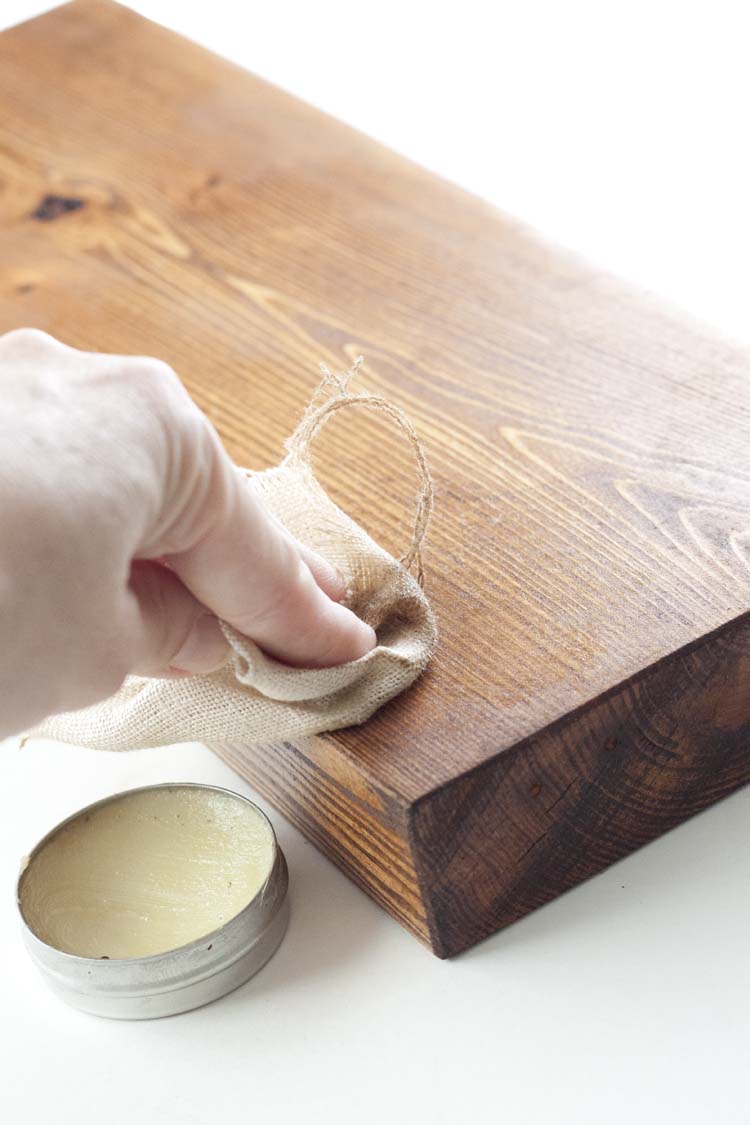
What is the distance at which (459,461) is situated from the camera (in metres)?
0.82

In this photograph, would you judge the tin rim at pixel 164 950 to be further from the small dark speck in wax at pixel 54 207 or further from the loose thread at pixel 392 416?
the small dark speck in wax at pixel 54 207

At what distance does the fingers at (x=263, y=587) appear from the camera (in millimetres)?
536

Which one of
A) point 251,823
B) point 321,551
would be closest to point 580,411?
point 321,551

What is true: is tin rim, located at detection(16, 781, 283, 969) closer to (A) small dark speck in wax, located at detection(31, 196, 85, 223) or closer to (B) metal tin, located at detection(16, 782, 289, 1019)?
Result: (B) metal tin, located at detection(16, 782, 289, 1019)

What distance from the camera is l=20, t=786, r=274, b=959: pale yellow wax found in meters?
0.64

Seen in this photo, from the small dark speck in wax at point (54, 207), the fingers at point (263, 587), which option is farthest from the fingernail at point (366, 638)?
the small dark speck in wax at point (54, 207)

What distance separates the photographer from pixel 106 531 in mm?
480

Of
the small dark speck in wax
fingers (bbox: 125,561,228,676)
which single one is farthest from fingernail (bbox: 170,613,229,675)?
the small dark speck in wax

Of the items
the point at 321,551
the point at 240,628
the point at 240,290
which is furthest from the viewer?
the point at 240,290

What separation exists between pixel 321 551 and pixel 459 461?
0.15 metres

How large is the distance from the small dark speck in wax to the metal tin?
2.06 feet

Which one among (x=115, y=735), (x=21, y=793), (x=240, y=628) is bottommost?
(x=21, y=793)

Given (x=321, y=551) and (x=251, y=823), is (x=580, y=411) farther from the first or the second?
(x=251, y=823)

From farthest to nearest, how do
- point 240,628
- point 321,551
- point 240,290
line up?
point 240,290 → point 321,551 → point 240,628
